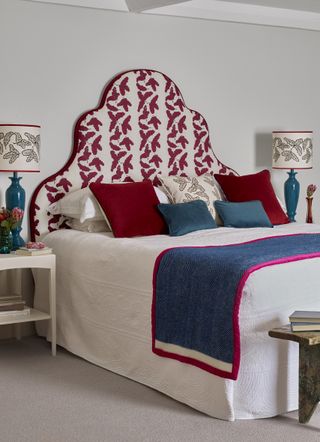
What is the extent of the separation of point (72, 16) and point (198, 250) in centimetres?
208

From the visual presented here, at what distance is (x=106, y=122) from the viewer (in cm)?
546

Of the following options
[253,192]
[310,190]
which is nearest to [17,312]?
[253,192]

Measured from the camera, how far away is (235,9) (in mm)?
6086

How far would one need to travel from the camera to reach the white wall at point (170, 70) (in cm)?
516

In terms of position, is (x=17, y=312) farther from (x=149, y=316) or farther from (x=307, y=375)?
(x=307, y=375)

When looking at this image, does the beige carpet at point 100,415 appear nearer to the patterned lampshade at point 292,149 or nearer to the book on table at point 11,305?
the book on table at point 11,305

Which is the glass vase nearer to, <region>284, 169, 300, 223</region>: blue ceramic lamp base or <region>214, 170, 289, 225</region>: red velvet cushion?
<region>284, 169, 300, 223</region>: blue ceramic lamp base

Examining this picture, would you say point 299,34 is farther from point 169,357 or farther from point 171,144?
point 169,357

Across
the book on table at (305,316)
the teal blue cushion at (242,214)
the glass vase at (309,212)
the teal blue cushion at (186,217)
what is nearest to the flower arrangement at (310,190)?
the glass vase at (309,212)

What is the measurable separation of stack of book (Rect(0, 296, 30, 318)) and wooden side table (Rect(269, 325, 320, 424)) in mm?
1774

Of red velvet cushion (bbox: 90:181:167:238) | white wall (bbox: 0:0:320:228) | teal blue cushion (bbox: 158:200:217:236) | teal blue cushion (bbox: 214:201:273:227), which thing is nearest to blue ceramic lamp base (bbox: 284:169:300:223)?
white wall (bbox: 0:0:320:228)

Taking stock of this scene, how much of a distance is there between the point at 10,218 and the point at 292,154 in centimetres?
227

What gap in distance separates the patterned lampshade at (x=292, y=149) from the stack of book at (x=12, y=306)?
2.30 metres

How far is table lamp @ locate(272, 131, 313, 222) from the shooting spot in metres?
6.02
